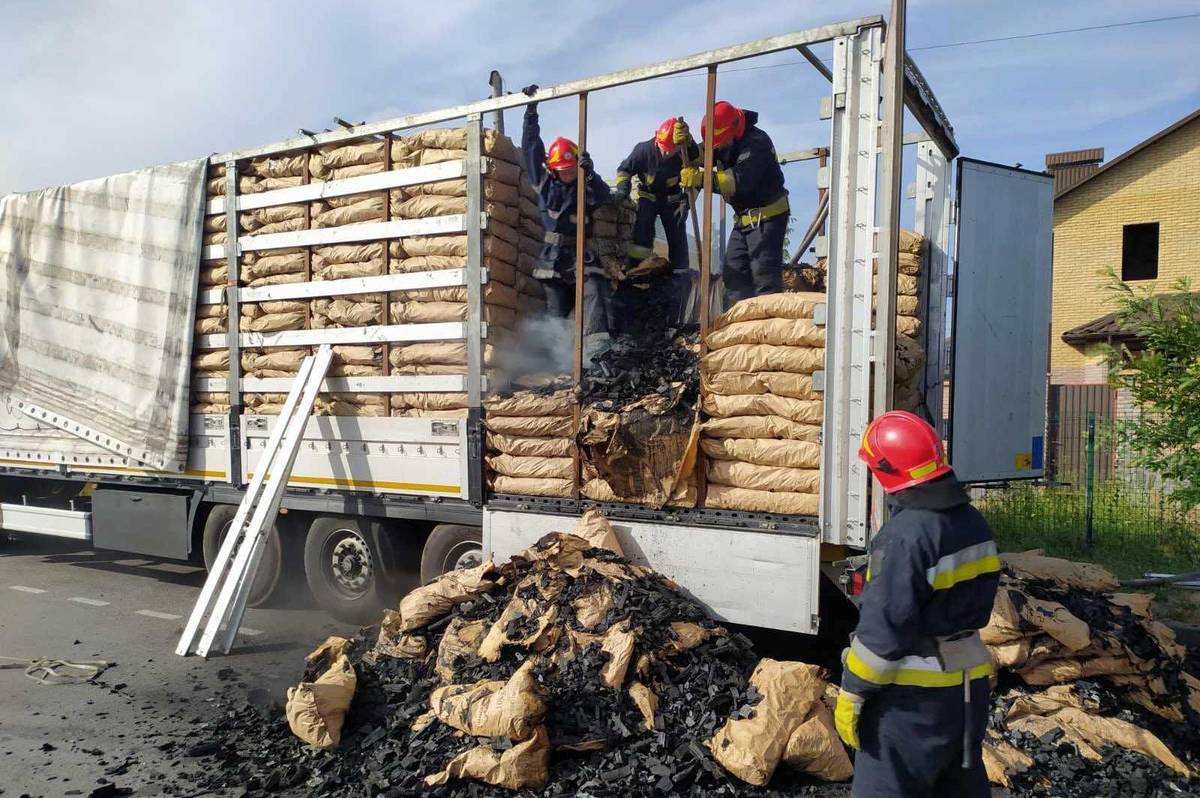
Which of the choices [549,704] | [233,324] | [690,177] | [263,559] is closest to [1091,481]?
[690,177]

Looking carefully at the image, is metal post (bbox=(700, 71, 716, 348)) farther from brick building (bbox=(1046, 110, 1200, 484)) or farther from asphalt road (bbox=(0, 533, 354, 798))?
brick building (bbox=(1046, 110, 1200, 484))

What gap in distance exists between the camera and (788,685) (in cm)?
367

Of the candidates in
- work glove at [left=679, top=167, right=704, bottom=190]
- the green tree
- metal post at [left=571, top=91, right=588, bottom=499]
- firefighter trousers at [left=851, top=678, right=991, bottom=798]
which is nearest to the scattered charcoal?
metal post at [left=571, top=91, right=588, bottom=499]

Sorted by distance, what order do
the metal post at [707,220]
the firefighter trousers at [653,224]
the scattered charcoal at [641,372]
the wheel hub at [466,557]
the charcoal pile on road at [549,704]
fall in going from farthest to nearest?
the firefighter trousers at [653,224], the wheel hub at [466,557], the scattered charcoal at [641,372], the metal post at [707,220], the charcoal pile on road at [549,704]

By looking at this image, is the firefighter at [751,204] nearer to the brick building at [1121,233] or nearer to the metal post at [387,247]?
the metal post at [387,247]

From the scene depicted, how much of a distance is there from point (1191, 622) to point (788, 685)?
3.90 metres

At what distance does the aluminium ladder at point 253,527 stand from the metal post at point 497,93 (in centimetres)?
195

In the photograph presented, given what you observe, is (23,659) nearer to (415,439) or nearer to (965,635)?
(415,439)

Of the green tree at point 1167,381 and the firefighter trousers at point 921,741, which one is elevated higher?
the green tree at point 1167,381

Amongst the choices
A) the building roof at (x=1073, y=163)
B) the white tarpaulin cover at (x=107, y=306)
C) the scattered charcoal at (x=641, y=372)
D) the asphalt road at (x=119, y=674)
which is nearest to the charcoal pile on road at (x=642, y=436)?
the scattered charcoal at (x=641, y=372)

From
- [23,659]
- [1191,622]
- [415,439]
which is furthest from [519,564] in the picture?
[1191,622]

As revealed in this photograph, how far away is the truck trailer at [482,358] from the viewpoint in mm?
4035

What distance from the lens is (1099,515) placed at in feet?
29.9

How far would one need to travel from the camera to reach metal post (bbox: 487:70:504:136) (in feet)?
17.5
